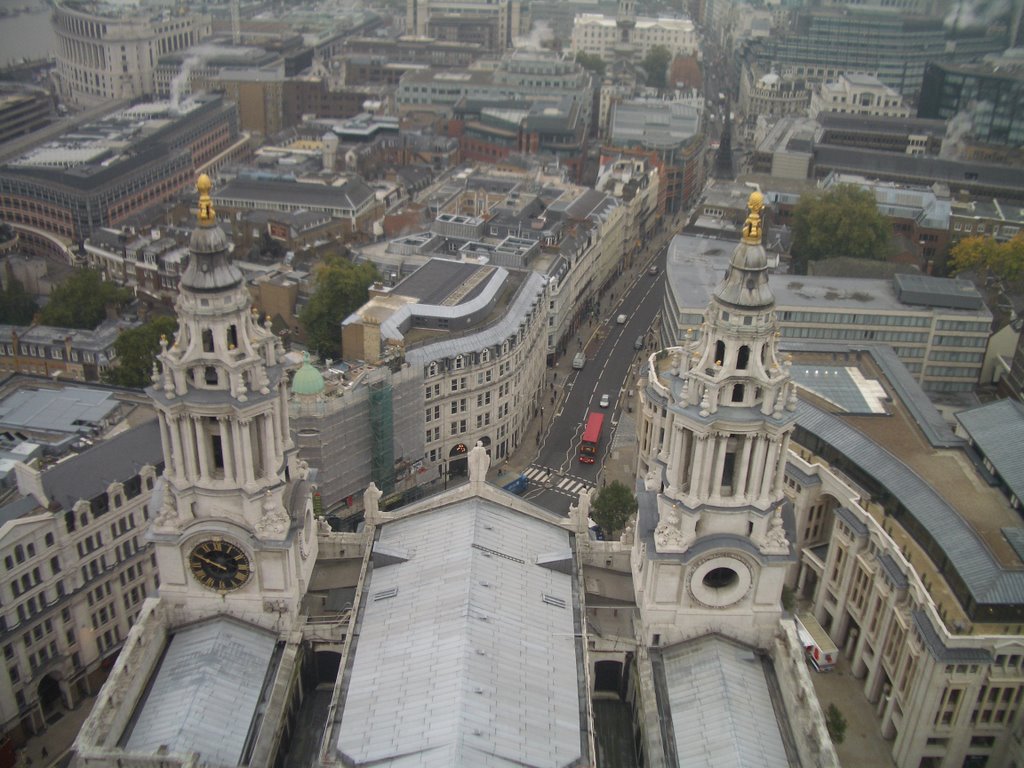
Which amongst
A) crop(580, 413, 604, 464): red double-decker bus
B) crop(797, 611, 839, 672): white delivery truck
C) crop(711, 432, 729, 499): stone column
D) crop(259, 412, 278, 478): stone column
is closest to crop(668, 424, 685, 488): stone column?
crop(711, 432, 729, 499): stone column

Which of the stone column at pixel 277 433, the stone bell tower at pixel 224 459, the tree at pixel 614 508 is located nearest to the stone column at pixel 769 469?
the stone bell tower at pixel 224 459

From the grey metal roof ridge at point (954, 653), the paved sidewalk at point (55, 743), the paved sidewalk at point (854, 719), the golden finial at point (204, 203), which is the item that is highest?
the golden finial at point (204, 203)

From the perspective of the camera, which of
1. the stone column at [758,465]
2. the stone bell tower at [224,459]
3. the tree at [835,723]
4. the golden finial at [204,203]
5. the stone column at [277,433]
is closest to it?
the golden finial at [204,203]

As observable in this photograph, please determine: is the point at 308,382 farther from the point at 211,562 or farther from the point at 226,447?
the point at 226,447

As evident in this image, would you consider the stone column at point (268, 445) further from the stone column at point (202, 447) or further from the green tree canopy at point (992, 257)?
the green tree canopy at point (992, 257)

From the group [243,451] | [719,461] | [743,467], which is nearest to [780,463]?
[743,467]

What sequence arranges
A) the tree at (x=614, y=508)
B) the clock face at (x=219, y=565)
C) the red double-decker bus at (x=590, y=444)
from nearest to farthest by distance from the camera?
1. the clock face at (x=219, y=565)
2. the tree at (x=614, y=508)
3. the red double-decker bus at (x=590, y=444)

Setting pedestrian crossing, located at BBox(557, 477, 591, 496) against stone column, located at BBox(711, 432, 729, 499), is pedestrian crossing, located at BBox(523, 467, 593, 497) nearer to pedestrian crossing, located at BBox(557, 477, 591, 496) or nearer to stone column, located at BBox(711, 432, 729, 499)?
pedestrian crossing, located at BBox(557, 477, 591, 496)
